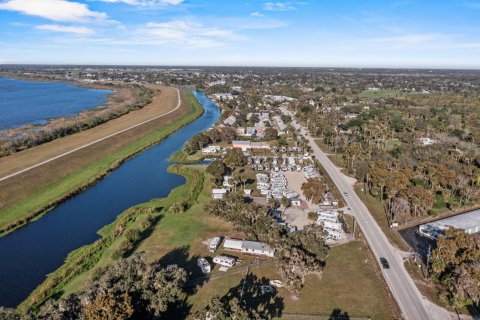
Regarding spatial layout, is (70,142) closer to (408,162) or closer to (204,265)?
(204,265)

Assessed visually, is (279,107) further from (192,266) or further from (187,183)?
(192,266)

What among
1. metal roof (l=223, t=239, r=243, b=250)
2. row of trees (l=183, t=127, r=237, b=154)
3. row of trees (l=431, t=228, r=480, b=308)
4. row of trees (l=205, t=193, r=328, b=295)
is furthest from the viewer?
row of trees (l=183, t=127, r=237, b=154)

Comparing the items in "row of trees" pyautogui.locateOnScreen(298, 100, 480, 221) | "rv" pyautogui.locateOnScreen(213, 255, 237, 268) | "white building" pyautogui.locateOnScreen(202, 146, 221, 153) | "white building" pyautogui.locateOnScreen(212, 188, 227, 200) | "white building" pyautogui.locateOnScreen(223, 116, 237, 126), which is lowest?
"rv" pyautogui.locateOnScreen(213, 255, 237, 268)

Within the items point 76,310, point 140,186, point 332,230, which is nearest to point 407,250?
point 332,230

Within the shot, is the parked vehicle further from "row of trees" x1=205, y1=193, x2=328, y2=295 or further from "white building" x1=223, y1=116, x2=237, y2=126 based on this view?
"white building" x1=223, y1=116, x2=237, y2=126

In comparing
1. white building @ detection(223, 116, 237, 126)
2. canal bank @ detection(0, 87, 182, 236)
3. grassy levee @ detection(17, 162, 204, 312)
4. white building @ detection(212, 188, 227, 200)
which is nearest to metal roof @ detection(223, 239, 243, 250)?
grassy levee @ detection(17, 162, 204, 312)

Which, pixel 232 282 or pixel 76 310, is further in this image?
pixel 232 282

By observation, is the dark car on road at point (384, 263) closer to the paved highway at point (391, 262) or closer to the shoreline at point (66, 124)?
the paved highway at point (391, 262)
